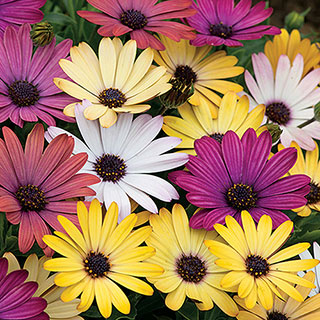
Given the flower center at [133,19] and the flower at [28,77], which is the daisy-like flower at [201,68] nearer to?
the flower center at [133,19]

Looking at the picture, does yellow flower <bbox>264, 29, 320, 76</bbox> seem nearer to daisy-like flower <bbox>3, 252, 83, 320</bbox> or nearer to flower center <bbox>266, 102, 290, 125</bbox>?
flower center <bbox>266, 102, 290, 125</bbox>

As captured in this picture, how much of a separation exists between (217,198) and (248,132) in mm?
144

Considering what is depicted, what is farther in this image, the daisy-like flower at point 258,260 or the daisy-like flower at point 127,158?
the daisy-like flower at point 127,158

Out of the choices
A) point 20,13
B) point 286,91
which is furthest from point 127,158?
point 286,91

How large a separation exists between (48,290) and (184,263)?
0.82 ft

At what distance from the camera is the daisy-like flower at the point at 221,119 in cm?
112

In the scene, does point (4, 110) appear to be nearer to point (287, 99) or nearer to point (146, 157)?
point (146, 157)

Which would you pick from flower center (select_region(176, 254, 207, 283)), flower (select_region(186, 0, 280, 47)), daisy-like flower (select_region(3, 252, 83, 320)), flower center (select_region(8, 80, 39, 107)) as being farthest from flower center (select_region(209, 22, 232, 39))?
daisy-like flower (select_region(3, 252, 83, 320))

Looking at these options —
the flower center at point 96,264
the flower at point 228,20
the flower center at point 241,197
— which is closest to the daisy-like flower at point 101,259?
the flower center at point 96,264

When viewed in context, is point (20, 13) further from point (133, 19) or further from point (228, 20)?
point (228, 20)

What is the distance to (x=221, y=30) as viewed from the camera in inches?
48.2

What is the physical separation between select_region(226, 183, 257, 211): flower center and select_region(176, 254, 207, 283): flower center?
5.0 inches

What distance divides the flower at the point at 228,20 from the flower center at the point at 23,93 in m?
0.41

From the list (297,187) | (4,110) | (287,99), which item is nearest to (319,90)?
(287,99)
